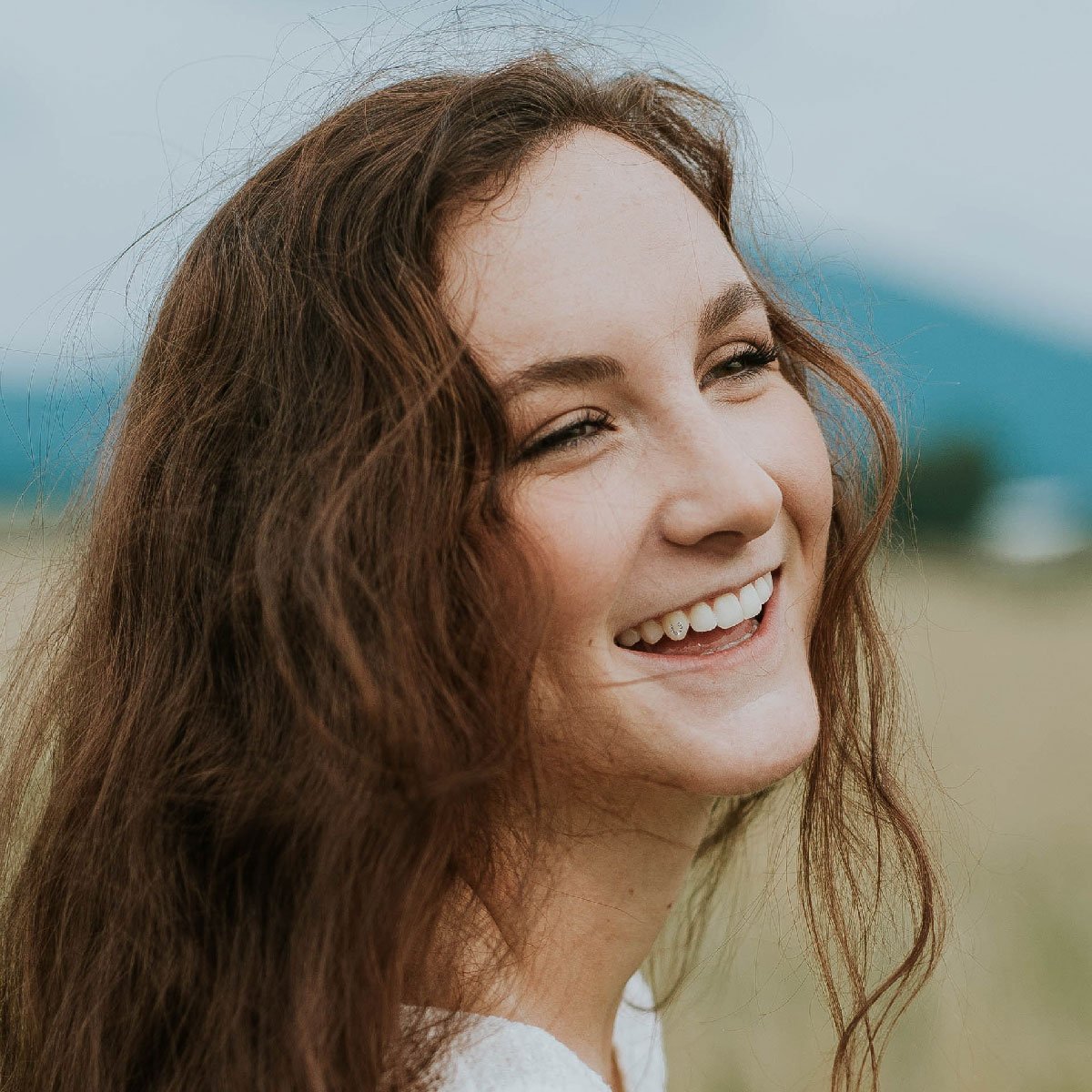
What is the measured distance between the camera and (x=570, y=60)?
1724 millimetres

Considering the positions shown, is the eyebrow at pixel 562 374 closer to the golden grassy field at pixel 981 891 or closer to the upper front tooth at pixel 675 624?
the upper front tooth at pixel 675 624

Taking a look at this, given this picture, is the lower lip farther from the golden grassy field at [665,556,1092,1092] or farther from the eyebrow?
the golden grassy field at [665,556,1092,1092]

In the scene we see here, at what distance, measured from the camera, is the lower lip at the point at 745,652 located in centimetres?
137

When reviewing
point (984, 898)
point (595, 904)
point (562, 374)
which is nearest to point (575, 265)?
point (562, 374)

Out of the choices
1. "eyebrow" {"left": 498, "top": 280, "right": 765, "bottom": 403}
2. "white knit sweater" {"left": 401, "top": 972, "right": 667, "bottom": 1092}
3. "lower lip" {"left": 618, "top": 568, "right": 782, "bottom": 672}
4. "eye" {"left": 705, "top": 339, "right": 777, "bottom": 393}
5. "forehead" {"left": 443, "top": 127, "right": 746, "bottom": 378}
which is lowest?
"white knit sweater" {"left": 401, "top": 972, "right": 667, "bottom": 1092}

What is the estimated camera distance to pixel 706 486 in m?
1.33

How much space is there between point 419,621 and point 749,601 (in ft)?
1.51

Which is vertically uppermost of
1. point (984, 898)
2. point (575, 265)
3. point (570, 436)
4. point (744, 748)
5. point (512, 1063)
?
point (575, 265)

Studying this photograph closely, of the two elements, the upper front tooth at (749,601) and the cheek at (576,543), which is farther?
the upper front tooth at (749,601)

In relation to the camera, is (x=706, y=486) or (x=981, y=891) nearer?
(x=706, y=486)

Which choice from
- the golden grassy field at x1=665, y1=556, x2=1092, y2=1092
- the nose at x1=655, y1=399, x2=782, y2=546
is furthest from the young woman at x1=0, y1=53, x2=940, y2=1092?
the golden grassy field at x1=665, y1=556, x2=1092, y2=1092

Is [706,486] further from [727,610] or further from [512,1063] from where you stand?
[512,1063]

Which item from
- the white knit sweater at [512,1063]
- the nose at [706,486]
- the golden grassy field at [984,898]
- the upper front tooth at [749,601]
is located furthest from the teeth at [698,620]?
the golden grassy field at [984,898]

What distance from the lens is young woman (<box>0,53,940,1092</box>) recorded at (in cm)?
121
